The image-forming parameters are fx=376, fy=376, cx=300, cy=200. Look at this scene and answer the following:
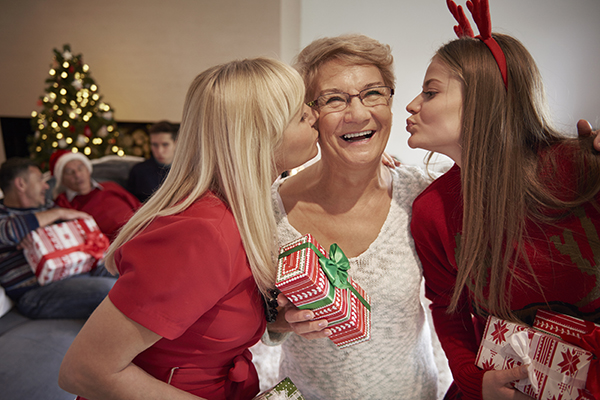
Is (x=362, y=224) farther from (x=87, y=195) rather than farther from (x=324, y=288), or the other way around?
(x=87, y=195)

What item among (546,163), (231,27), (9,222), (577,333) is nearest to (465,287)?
(577,333)

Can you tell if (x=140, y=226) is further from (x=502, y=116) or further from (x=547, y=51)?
(x=547, y=51)

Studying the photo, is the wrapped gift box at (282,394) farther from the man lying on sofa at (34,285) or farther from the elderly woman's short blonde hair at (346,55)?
the man lying on sofa at (34,285)

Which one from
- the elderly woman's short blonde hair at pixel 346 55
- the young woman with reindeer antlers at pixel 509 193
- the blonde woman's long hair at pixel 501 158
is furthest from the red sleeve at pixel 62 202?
the blonde woman's long hair at pixel 501 158

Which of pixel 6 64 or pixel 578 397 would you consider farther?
pixel 6 64

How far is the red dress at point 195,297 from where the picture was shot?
85 cm

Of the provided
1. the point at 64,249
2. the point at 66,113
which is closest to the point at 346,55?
the point at 64,249

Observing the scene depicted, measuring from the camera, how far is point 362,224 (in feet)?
4.88

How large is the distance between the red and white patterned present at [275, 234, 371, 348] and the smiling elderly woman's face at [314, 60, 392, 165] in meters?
0.43

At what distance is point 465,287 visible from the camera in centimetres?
129

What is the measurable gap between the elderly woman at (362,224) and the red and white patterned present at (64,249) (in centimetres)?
222

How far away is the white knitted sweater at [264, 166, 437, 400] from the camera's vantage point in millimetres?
1360

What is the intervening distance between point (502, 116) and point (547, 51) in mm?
3407

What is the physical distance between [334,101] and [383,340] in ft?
2.99
